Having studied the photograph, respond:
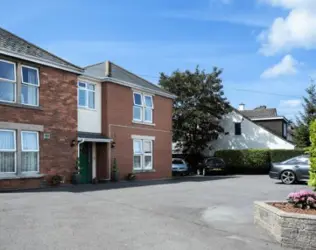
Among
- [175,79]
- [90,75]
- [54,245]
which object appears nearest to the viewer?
[54,245]

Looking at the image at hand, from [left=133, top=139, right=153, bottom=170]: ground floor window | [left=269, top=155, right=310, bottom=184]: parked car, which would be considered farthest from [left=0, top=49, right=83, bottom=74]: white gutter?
[left=269, top=155, right=310, bottom=184]: parked car

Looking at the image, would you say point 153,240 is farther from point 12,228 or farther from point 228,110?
point 228,110

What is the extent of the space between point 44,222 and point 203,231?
3.39 metres

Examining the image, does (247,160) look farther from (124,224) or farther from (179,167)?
(124,224)

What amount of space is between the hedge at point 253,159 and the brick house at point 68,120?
10838mm

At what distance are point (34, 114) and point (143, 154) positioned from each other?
30.4 feet

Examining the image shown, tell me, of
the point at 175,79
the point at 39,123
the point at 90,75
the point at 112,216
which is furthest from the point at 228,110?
the point at 112,216

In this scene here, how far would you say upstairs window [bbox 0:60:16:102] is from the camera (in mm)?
16656

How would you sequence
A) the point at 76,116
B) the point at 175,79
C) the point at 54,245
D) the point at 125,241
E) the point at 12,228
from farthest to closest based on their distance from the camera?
the point at 175,79
the point at 76,116
the point at 12,228
the point at 125,241
the point at 54,245

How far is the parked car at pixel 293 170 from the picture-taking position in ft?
72.6

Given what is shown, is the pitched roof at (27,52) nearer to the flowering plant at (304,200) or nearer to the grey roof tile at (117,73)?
the grey roof tile at (117,73)

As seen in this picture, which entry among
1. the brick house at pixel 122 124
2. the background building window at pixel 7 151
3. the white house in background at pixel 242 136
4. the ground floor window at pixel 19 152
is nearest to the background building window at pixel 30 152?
the ground floor window at pixel 19 152

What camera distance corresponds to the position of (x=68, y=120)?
1945cm

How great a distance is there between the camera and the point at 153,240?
26.1 ft
